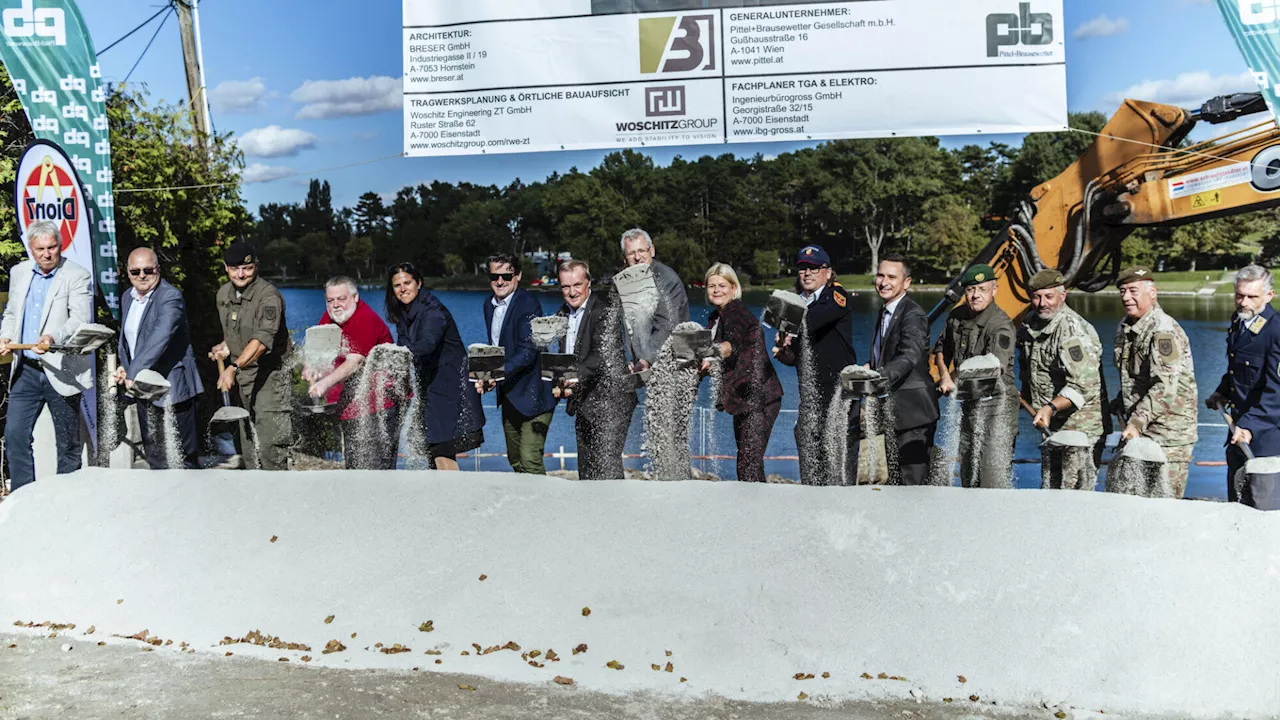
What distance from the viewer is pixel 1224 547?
4.38m

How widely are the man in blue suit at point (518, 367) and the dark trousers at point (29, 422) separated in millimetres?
2460

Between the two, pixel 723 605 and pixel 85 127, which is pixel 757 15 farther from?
pixel 85 127

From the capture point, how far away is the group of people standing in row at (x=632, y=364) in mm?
5246

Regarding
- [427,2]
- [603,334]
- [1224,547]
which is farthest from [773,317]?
[427,2]

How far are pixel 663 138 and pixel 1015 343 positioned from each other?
7.33 ft

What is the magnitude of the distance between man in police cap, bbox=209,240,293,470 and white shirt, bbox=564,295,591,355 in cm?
173

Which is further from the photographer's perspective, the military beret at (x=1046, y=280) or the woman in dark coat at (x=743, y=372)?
the woman in dark coat at (x=743, y=372)

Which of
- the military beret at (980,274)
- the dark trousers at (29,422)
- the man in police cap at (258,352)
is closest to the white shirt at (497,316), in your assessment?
the man in police cap at (258,352)

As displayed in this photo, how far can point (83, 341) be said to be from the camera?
6.29m

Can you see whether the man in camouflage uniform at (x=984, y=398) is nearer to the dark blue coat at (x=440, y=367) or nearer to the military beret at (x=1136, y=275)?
the military beret at (x=1136, y=275)

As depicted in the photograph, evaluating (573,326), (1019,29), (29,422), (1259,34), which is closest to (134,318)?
(29,422)

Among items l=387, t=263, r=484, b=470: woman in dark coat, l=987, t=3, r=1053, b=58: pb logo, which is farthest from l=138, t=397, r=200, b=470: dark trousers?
l=987, t=3, r=1053, b=58: pb logo

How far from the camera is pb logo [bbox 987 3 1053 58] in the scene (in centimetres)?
607

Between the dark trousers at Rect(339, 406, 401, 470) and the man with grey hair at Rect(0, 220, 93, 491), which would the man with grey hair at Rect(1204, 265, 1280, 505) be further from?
the man with grey hair at Rect(0, 220, 93, 491)
